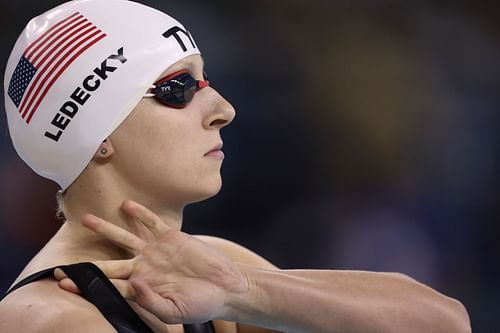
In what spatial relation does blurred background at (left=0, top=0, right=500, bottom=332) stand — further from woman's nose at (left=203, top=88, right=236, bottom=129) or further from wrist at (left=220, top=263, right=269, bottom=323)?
wrist at (left=220, top=263, right=269, bottom=323)

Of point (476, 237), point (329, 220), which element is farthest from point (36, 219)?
point (476, 237)

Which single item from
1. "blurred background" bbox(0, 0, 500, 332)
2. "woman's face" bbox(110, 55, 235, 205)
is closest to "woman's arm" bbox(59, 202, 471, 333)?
"woman's face" bbox(110, 55, 235, 205)

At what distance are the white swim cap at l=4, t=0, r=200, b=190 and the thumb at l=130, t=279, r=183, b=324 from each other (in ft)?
2.07

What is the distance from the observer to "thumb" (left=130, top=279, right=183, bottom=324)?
2559 mm

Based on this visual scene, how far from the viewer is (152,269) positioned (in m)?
2.70

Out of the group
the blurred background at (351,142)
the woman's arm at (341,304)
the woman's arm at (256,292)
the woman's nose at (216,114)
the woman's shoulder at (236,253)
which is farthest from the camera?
the blurred background at (351,142)

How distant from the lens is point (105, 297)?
270 centimetres

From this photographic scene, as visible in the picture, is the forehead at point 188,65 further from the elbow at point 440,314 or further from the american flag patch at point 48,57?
the elbow at point 440,314

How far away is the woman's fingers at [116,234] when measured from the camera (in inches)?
111

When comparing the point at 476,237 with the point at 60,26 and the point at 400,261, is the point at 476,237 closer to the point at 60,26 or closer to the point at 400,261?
the point at 400,261

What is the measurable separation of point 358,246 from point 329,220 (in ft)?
0.92

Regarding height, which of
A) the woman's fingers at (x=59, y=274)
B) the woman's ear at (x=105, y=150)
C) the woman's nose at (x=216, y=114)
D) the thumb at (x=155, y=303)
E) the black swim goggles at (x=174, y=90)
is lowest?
the woman's fingers at (x=59, y=274)

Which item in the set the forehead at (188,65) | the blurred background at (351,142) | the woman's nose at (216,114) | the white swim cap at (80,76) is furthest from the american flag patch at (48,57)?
the blurred background at (351,142)

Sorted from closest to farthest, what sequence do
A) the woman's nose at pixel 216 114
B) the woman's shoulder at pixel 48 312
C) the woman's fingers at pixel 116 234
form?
the woman's shoulder at pixel 48 312
the woman's fingers at pixel 116 234
the woman's nose at pixel 216 114
